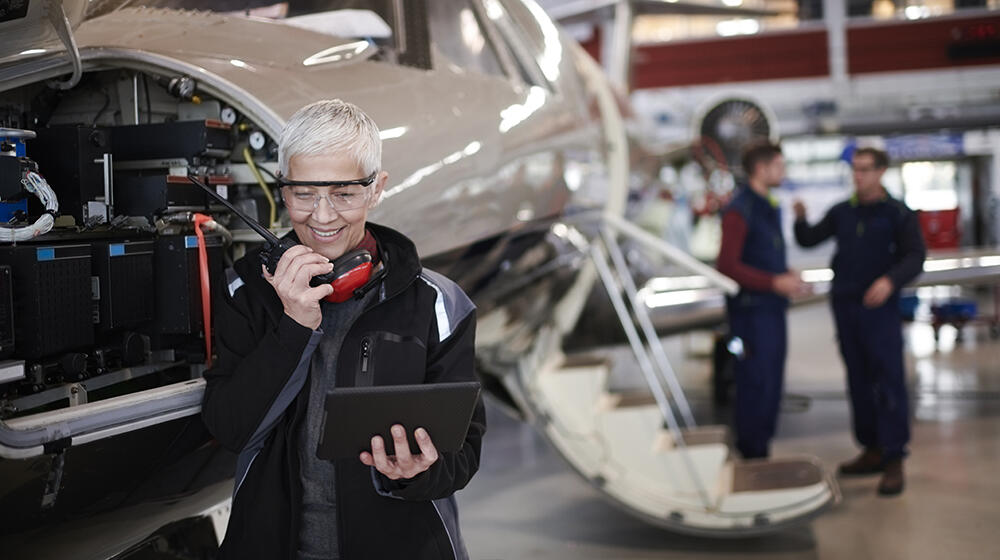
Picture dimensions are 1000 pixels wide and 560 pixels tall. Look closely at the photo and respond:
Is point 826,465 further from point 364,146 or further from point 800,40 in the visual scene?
point 800,40

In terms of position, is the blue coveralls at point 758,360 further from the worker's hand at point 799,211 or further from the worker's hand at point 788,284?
the worker's hand at point 799,211

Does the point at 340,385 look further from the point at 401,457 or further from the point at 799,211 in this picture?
the point at 799,211

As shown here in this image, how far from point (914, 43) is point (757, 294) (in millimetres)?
17025

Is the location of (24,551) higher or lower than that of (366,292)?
lower

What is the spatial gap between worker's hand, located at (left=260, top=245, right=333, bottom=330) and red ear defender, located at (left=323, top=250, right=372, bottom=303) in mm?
69

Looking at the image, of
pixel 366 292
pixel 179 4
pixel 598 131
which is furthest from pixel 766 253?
pixel 366 292

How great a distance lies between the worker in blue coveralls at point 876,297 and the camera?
628 cm

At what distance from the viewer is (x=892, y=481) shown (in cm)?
629

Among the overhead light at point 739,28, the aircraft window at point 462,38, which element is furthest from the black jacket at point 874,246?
the overhead light at point 739,28

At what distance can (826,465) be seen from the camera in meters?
7.21

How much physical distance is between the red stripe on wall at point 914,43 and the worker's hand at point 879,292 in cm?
1480

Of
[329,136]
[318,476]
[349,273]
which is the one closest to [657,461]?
[318,476]

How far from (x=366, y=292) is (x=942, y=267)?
305 inches

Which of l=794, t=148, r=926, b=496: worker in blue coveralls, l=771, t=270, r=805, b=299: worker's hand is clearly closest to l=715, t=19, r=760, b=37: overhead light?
l=794, t=148, r=926, b=496: worker in blue coveralls
